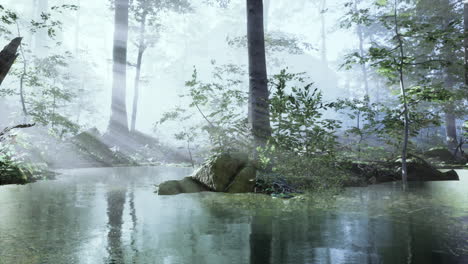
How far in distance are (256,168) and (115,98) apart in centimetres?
1579

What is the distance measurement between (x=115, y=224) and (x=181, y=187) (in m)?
3.66

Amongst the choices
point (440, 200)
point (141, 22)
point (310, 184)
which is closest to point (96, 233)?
point (310, 184)

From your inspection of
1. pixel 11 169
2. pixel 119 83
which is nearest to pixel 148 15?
pixel 119 83

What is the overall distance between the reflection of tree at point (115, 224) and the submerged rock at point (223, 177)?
1.16 m

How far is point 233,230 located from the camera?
157 inches

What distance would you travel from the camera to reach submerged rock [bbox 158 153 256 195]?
7.75m

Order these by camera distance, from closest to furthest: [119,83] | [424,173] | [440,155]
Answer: [424,173] < [440,155] < [119,83]

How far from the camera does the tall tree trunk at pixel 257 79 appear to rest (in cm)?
800

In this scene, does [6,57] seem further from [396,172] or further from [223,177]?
[396,172]

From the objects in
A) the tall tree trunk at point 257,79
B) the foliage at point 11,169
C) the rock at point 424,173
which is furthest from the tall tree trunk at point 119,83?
the rock at point 424,173

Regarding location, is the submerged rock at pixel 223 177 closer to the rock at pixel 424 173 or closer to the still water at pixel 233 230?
the still water at pixel 233 230

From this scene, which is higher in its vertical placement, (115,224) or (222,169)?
(222,169)

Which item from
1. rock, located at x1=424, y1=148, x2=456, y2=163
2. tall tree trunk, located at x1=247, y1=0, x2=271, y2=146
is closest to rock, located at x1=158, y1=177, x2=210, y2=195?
tall tree trunk, located at x1=247, y1=0, x2=271, y2=146

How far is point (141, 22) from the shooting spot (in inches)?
995
